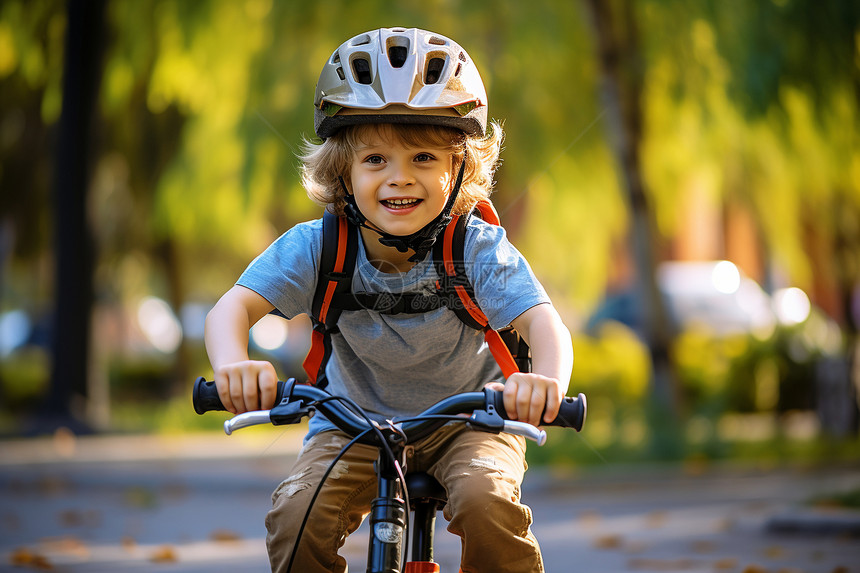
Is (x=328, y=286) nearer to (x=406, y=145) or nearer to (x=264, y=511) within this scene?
(x=406, y=145)

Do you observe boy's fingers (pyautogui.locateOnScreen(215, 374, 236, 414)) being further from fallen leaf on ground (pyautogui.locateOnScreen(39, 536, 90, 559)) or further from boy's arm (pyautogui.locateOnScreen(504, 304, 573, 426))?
fallen leaf on ground (pyautogui.locateOnScreen(39, 536, 90, 559))

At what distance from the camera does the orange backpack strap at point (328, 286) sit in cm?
303

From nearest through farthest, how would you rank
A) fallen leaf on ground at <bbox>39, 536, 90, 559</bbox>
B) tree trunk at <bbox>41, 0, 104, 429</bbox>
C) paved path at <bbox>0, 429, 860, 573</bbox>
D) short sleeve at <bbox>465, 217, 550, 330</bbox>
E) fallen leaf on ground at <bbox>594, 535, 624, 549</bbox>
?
short sleeve at <bbox>465, 217, 550, 330</bbox>, paved path at <bbox>0, 429, 860, 573</bbox>, fallen leaf on ground at <bbox>39, 536, 90, 559</bbox>, fallen leaf on ground at <bbox>594, 535, 624, 549</bbox>, tree trunk at <bbox>41, 0, 104, 429</bbox>

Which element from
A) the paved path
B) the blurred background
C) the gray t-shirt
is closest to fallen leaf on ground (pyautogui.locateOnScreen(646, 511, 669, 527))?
the paved path

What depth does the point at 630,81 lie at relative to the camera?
1137 cm

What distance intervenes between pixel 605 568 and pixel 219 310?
4.18 metres

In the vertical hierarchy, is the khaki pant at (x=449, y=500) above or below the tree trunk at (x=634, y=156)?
below

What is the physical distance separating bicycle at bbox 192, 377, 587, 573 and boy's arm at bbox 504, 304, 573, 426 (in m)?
0.03

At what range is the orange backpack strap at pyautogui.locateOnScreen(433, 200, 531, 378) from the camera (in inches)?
120

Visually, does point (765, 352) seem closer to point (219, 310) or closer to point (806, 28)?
point (806, 28)

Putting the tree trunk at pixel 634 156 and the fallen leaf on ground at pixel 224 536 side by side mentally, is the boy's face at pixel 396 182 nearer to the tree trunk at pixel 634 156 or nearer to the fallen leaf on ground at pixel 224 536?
the fallen leaf on ground at pixel 224 536

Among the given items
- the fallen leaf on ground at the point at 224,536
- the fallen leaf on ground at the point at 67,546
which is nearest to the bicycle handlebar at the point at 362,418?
the fallen leaf on ground at the point at 67,546

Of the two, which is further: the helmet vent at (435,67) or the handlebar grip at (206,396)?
the helmet vent at (435,67)

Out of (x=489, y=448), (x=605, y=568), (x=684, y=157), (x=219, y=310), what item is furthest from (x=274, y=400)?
(x=684, y=157)
